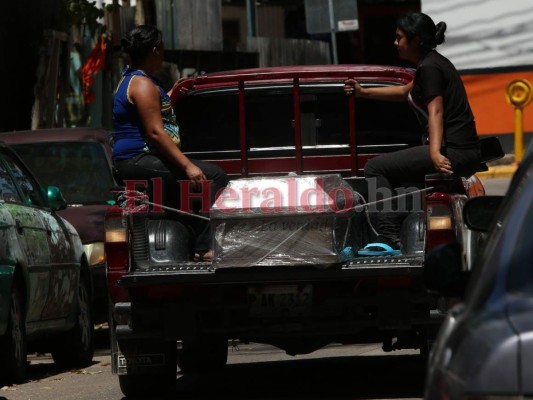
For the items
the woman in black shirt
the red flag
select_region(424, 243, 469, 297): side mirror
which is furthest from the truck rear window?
the red flag

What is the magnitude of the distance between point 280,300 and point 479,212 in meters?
3.11

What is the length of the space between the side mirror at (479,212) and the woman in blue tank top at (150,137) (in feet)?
12.1

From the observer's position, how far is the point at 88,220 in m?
13.5

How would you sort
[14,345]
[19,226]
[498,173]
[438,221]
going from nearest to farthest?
[438,221] → [14,345] → [19,226] → [498,173]

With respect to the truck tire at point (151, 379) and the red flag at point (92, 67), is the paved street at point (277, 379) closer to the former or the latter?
the truck tire at point (151, 379)

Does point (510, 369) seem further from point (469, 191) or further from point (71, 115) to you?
point (71, 115)

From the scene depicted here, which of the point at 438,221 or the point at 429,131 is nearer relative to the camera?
the point at 438,221

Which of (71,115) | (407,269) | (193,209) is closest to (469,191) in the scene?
(407,269)

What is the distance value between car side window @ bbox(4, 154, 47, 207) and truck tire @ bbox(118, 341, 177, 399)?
110 inches

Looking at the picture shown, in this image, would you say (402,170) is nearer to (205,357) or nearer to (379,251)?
(379,251)

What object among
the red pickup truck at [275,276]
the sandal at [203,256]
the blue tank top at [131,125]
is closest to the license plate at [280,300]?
the red pickup truck at [275,276]

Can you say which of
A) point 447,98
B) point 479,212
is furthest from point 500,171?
point 479,212

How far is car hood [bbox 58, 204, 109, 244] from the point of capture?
44.0 ft

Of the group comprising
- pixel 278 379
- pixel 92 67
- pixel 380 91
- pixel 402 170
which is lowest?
pixel 278 379
